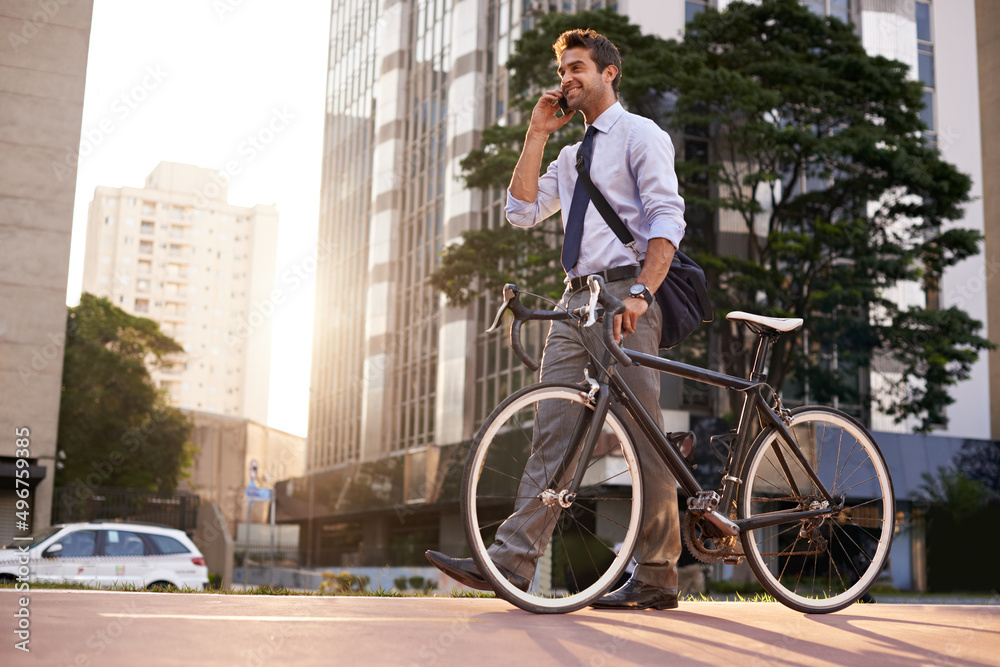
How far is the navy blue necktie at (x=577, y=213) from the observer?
375 cm

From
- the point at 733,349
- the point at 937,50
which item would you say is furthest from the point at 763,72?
the point at 937,50

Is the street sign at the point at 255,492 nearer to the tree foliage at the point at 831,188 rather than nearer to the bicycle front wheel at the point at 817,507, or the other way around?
the tree foliage at the point at 831,188

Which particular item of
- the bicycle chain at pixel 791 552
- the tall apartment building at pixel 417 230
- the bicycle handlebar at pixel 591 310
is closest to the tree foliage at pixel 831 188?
the tall apartment building at pixel 417 230

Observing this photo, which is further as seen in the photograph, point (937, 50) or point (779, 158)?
point (937, 50)

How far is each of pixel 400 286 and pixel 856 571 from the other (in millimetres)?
40293

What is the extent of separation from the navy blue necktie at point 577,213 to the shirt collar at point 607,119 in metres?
0.03

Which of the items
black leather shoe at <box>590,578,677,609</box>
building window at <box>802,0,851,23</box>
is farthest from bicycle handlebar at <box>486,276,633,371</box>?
building window at <box>802,0,851,23</box>

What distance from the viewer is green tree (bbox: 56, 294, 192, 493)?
34750mm

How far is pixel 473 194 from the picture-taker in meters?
34.6

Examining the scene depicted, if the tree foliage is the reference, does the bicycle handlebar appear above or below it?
below

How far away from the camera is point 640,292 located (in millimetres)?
3418

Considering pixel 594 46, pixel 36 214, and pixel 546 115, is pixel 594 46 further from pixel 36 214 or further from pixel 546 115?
pixel 36 214

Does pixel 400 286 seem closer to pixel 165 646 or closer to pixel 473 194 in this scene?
pixel 473 194

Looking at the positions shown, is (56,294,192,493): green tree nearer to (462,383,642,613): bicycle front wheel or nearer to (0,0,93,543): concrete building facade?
(0,0,93,543): concrete building facade
